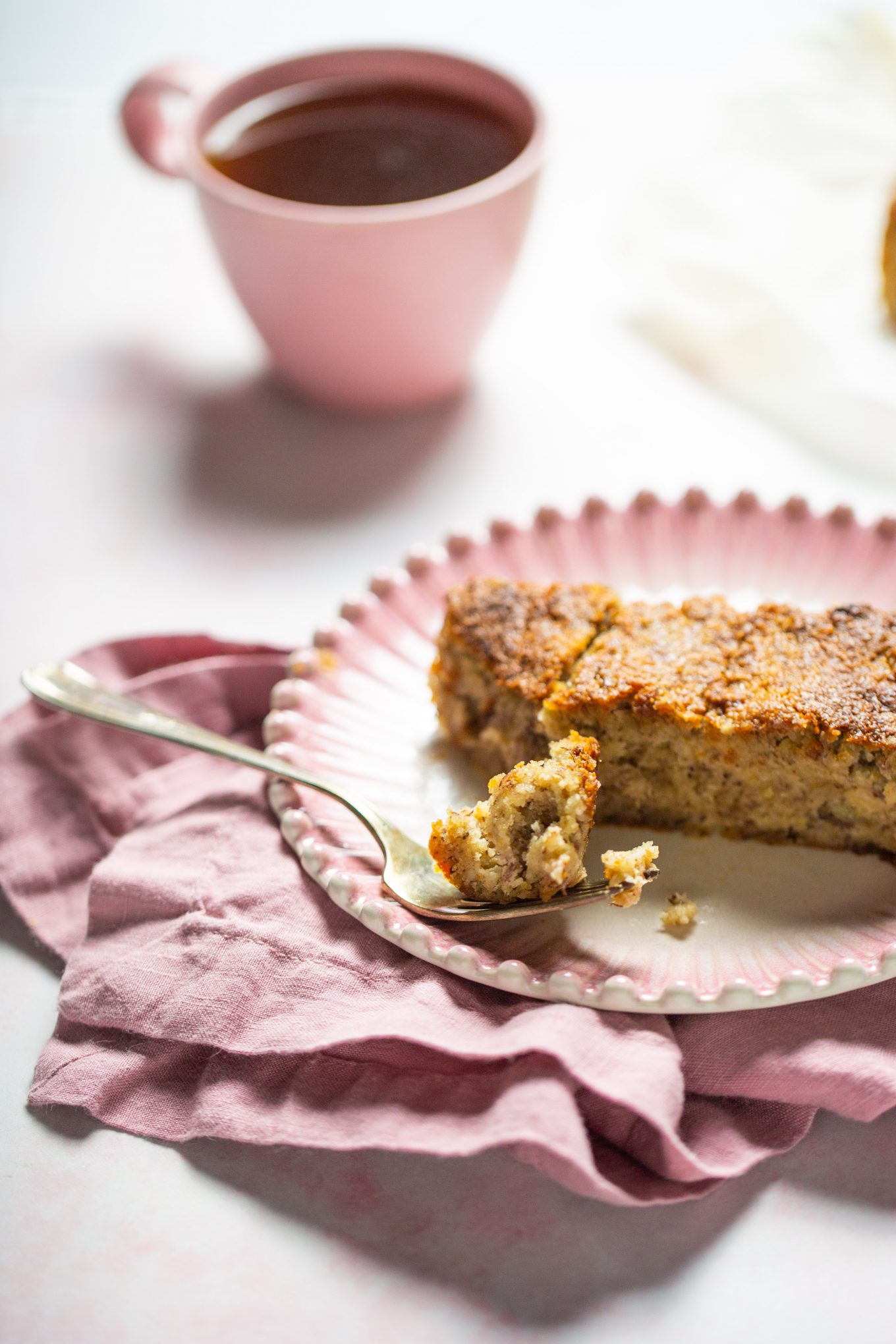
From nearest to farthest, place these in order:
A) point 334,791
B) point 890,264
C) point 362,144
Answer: point 334,791
point 362,144
point 890,264

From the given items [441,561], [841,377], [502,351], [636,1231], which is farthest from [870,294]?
[636,1231]

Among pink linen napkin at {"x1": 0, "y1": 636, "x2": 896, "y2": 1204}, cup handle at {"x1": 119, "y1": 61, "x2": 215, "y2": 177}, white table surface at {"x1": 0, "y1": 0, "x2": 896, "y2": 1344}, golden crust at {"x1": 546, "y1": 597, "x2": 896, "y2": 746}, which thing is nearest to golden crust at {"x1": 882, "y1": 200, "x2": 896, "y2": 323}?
white table surface at {"x1": 0, "y1": 0, "x2": 896, "y2": 1344}

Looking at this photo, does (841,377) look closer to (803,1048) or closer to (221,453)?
(221,453)

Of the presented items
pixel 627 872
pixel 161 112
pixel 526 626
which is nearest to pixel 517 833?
pixel 627 872

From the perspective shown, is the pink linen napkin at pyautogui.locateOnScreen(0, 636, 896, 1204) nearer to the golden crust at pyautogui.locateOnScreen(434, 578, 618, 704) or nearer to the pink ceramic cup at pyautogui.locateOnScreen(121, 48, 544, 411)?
the golden crust at pyautogui.locateOnScreen(434, 578, 618, 704)

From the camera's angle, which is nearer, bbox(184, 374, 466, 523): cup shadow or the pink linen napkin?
the pink linen napkin

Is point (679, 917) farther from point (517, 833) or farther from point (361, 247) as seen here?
point (361, 247)

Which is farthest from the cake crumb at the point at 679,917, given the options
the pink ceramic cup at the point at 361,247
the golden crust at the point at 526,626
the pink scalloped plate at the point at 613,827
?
the pink ceramic cup at the point at 361,247
